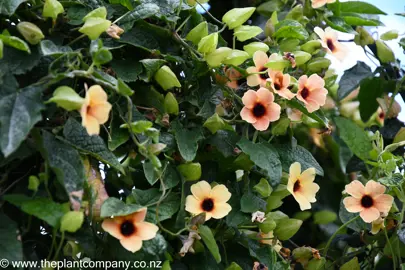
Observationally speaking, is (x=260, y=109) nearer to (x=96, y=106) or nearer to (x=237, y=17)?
A: (x=237, y=17)

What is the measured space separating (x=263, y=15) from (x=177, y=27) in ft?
1.29

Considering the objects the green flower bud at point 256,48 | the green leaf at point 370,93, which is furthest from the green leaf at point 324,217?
the green flower bud at point 256,48

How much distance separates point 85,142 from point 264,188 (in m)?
0.28

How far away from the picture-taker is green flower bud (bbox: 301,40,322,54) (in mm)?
1093

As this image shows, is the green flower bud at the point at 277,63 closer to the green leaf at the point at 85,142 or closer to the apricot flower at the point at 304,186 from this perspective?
the apricot flower at the point at 304,186

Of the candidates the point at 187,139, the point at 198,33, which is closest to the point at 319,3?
the point at 198,33

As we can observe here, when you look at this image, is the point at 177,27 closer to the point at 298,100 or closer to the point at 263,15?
the point at 298,100

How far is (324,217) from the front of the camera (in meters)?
1.48

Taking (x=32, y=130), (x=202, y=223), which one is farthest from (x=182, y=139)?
(x=32, y=130)

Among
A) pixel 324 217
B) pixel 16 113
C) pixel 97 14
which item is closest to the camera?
pixel 16 113

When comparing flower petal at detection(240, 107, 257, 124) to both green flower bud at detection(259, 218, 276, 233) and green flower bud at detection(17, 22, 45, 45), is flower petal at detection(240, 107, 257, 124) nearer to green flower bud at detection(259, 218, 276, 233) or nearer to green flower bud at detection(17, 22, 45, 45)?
green flower bud at detection(259, 218, 276, 233)

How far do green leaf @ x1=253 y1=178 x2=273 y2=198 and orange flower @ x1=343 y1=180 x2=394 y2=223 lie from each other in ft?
0.53

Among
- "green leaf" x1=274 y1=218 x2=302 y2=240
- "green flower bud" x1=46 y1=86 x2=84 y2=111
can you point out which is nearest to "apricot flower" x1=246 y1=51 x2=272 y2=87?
"green leaf" x1=274 y1=218 x2=302 y2=240

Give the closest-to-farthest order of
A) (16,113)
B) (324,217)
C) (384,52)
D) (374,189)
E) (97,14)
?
(16,113), (97,14), (374,189), (384,52), (324,217)
